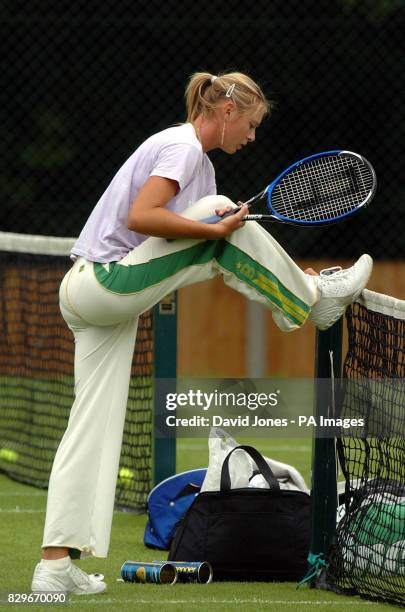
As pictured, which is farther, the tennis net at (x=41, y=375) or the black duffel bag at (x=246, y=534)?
the tennis net at (x=41, y=375)

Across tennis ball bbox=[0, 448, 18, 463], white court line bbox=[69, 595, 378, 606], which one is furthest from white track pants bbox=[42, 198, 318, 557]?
tennis ball bbox=[0, 448, 18, 463]

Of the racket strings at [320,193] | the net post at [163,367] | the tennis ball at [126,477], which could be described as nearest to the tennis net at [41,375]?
the tennis ball at [126,477]

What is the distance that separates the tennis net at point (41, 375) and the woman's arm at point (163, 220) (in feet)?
6.80

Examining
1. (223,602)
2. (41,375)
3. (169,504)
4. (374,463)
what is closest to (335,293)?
(374,463)

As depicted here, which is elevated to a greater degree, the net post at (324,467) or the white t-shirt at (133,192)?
the white t-shirt at (133,192)

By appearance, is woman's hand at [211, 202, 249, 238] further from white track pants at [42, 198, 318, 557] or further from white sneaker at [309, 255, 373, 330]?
white sneaker at [309, 255, 373, 330]

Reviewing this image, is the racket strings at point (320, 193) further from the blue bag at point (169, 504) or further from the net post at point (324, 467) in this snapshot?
the blue bag at point (169, 504)

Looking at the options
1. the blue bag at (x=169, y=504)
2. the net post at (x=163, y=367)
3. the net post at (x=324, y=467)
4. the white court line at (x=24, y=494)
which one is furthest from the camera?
the white court line at (x=24, y=494)

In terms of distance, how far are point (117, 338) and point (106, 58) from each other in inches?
273

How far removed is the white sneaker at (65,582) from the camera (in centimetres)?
413

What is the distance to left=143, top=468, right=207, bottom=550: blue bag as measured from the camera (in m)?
5.12

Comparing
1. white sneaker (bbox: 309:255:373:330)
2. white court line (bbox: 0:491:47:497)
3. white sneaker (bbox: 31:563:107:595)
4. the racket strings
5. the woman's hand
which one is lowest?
white sneaker (bbox: 31:563:107:595)

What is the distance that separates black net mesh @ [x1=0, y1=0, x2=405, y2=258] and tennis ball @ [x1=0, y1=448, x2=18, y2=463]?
3770mm

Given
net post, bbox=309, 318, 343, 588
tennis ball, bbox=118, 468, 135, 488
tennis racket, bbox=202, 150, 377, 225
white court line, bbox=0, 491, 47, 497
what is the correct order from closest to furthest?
net post, bbox=309, 318, 343, 588 < tennis racket, bbox=202, 150, 377, 225 < tennis ball, bbox=118, 468, 135, 488 < white court line, bbox=0, 491, 47, 497
